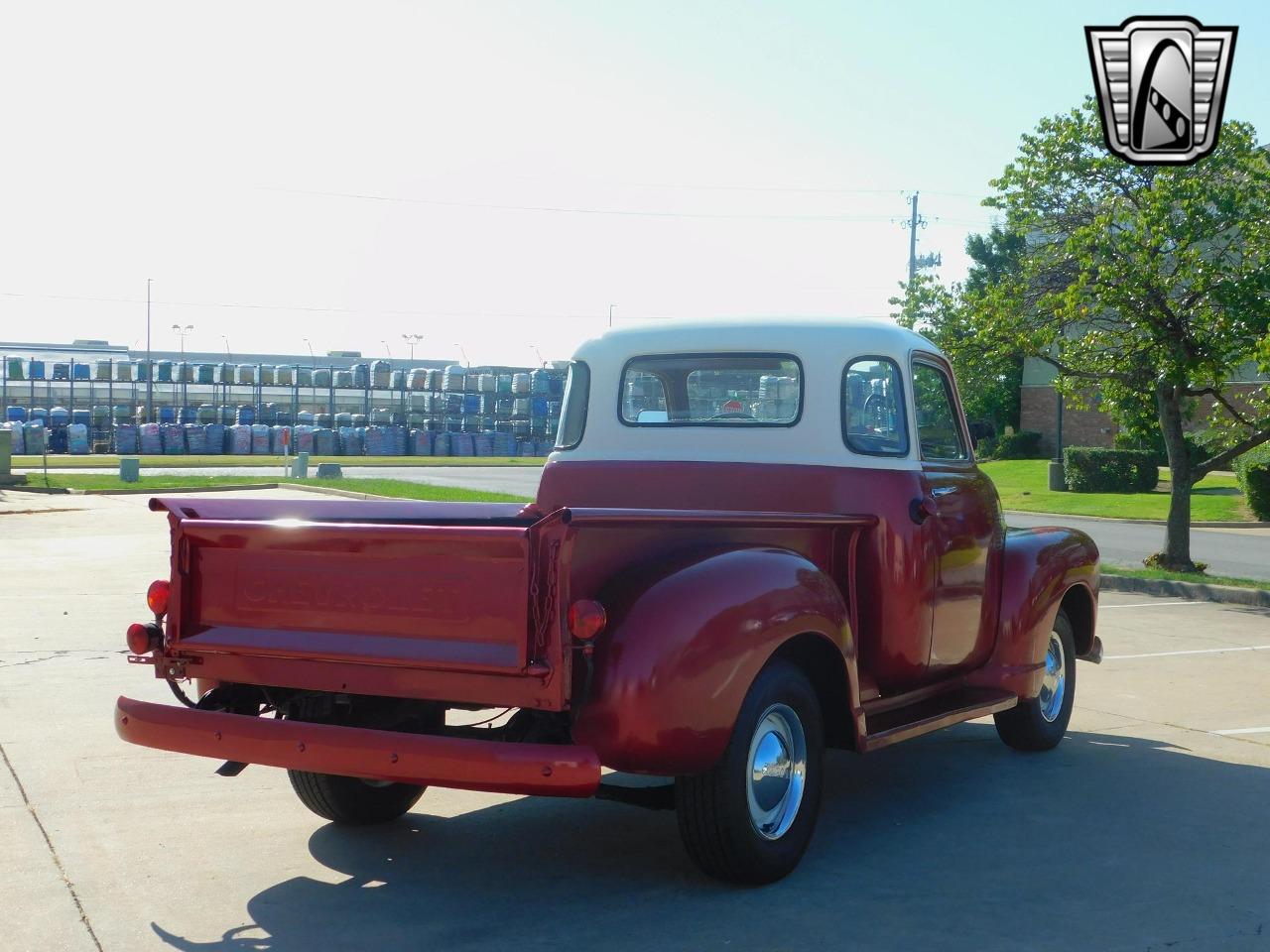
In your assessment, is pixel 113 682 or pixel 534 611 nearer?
pixel 534 611

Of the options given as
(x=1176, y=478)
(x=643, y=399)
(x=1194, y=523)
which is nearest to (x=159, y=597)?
(x=643, y=399)

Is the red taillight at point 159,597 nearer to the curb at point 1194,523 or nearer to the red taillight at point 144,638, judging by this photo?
the red taillight at point 144,638

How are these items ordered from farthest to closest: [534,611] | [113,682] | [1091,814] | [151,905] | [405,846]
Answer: [113,682]
[1091,814]
[405,846]
[151,905]
[534,611]

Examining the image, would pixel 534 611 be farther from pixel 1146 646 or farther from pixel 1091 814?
pixel 1146 646

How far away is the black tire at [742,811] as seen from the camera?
4500 millimetres

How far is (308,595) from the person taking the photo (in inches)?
180

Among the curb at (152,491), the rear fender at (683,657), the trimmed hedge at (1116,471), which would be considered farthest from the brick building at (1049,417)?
the rear fender at (683,657)

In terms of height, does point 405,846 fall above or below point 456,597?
below

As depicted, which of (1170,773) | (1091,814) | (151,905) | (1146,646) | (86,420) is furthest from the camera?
(86,420)

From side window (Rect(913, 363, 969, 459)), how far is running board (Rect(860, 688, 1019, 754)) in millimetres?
1055

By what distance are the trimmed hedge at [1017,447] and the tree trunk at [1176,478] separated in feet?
101

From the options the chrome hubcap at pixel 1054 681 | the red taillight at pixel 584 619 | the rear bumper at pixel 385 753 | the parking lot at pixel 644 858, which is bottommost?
the parking lot at pixel 644 858

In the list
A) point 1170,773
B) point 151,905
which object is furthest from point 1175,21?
point 151,905

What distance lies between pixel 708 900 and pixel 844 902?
439 mm
